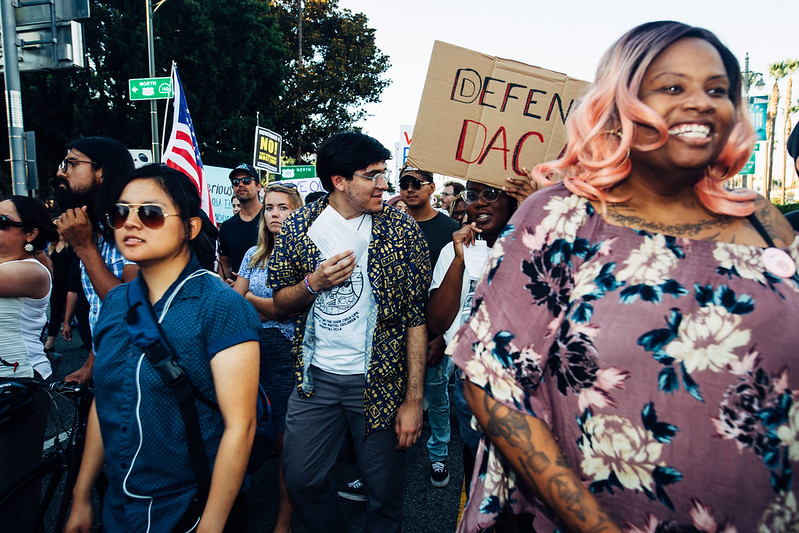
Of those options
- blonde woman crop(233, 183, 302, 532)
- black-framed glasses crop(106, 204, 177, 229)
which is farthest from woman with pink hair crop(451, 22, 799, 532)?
blonde woman crop(233, 183, 302, 532)

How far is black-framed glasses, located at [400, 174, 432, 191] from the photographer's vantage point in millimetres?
4844

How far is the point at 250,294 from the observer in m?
3.82

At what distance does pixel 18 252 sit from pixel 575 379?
2965 millimetres

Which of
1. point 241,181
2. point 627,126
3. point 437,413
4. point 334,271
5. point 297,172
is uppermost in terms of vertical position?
point 627,126

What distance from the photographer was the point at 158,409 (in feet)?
5.37

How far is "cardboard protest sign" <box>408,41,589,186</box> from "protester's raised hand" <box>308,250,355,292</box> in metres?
0.55

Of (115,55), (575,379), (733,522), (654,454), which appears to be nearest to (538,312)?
(575,379)

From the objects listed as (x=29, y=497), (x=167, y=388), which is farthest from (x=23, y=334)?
(x=167, y=388)

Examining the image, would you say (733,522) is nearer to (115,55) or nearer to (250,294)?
(250,294)

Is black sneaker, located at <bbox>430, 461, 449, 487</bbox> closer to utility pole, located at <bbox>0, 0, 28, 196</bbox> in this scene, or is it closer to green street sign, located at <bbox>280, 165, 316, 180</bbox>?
utility pole, located at <bbox>0, 0, 28, 196</bbox>

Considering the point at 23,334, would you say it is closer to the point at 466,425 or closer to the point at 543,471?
the point at 466,425

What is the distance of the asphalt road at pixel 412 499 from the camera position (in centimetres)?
328

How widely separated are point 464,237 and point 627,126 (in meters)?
1.71

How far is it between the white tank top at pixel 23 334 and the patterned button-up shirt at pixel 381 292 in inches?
51.3
